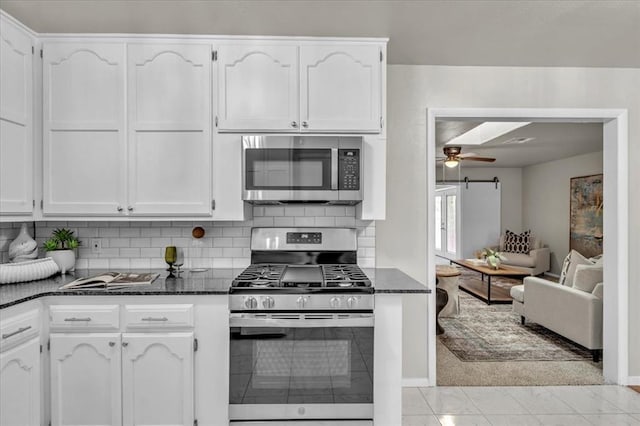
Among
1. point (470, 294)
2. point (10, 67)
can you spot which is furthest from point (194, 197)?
point (470, 294)

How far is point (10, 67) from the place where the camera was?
2.36m

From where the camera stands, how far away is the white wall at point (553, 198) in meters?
7.54

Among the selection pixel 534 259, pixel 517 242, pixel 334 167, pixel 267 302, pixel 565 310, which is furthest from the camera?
pixel 517 242

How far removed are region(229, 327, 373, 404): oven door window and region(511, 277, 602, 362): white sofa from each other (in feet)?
8.40

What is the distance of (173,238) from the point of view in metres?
2.94

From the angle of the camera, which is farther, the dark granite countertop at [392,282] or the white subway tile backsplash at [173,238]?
the white subway tile backsplash at [173,238]

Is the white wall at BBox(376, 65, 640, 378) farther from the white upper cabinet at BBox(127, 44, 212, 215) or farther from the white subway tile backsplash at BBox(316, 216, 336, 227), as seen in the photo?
the white upper cabinet at BBox(127, 44, 212, 215)

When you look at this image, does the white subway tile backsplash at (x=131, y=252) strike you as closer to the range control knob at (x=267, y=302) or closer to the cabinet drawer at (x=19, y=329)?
the cabinet drawer at (x=19, y=329)

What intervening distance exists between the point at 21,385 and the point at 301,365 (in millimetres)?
1393

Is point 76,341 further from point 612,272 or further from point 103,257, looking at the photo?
point 612,272

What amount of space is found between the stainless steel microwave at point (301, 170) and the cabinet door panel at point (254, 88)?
144 millimetres

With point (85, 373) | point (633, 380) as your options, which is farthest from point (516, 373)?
point (85, 373)

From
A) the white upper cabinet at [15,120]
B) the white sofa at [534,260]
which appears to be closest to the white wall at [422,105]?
the white upper cabinet at [15,120]

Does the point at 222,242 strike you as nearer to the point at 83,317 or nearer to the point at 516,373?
the point at 83,317
